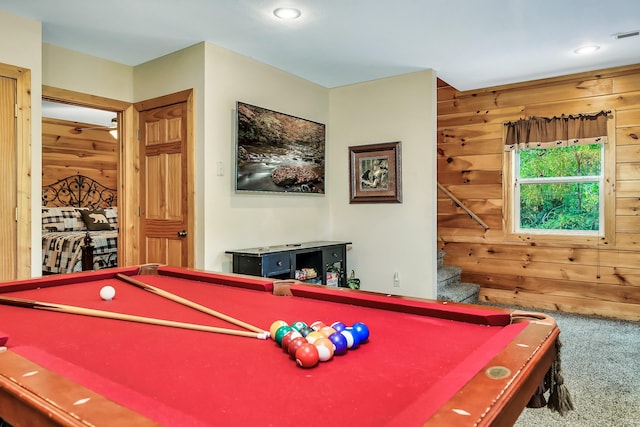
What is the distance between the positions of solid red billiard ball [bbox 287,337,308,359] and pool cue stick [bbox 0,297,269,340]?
18 centimetres

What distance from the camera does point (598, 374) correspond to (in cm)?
286

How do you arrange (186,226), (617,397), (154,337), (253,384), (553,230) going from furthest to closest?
(553,230)
(186,226)
(617,397)
(154,337)
(253,384)

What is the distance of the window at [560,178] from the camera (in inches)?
171

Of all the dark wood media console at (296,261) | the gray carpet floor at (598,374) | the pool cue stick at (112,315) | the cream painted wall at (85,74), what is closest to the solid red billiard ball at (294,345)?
the pool cue stick at (112,315)

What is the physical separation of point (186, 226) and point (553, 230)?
3.76 m

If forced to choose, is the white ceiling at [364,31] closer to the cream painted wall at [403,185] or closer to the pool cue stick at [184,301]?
the cream painted wall at [403,185]

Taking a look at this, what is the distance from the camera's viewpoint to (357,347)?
116cm

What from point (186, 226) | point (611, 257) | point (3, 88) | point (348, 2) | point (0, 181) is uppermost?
point (348, 2)

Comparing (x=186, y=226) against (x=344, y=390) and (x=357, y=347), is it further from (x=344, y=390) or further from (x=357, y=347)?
(x=344, y=390)

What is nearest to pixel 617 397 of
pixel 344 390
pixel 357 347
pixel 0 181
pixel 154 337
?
pixel 357 347

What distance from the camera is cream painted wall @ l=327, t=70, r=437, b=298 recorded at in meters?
4.20

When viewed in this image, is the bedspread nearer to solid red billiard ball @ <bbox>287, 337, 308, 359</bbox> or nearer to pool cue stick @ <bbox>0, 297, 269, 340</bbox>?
pool cue stick @ <bbox>0, 297, 269, 340</bbox>

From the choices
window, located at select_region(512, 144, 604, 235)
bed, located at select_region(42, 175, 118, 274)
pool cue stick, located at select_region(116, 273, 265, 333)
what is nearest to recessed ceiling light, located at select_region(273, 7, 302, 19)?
pool cue stick, located at select_region(116, 273, 265, 333)

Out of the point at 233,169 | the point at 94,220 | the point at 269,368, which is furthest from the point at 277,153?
the point at 94,220
